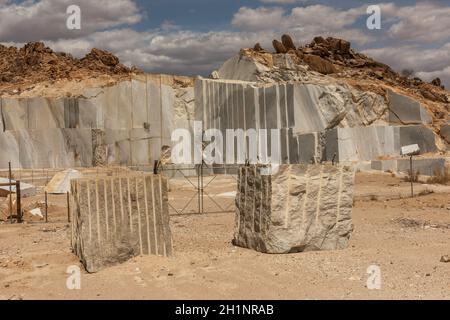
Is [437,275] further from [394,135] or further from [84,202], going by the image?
[394,135]

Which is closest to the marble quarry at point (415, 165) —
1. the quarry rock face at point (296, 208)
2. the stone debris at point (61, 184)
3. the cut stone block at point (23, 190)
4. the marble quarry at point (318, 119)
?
the marble quarry at point (318, 119)

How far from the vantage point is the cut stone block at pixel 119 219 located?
22.8ft

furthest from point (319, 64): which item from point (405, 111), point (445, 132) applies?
point (445, 132)

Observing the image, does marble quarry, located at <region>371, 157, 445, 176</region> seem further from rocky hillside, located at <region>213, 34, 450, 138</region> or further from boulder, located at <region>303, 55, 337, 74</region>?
boulder, located at <region>303, 55, 337, 74</region>

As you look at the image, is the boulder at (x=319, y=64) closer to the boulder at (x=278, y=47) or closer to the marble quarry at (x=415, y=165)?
the boulder at (x=278, y=47)

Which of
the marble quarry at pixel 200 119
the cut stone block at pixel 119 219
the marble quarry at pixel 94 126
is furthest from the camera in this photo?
the marble quarry at pixel 94 126

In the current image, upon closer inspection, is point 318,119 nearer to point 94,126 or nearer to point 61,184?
point 94,126

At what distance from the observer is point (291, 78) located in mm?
33531

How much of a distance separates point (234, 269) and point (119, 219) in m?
1.70

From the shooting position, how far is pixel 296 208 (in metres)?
7.91

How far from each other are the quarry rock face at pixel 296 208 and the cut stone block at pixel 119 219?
145 cm
